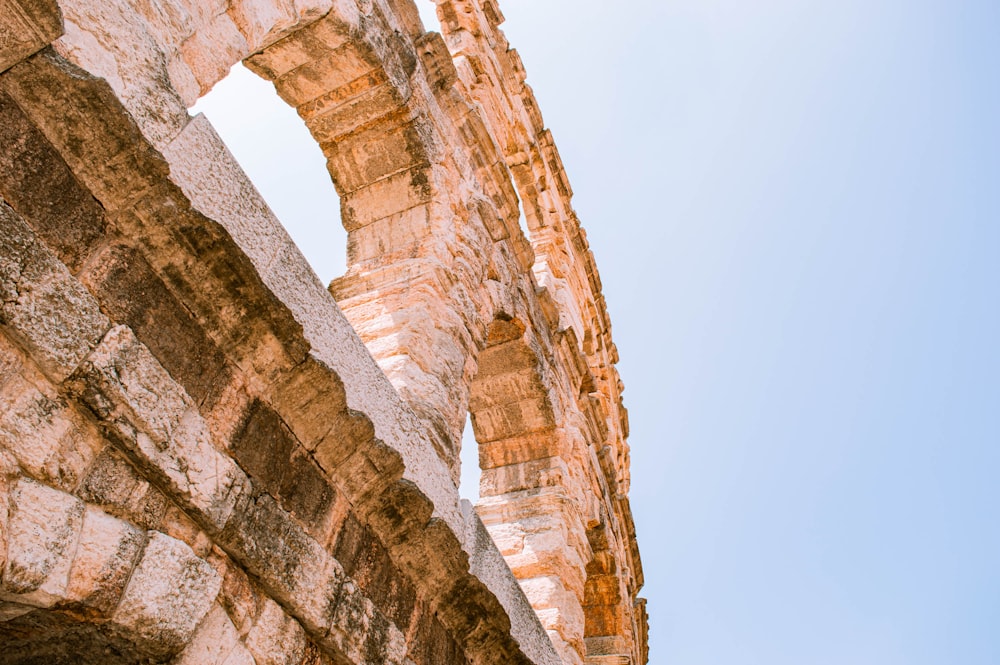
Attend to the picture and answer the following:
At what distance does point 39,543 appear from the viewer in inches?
77.3

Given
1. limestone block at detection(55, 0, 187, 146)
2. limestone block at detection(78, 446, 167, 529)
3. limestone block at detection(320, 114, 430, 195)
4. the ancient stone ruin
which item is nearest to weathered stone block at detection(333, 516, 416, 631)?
the ancient stone ruin

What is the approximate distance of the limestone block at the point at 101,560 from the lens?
2.07 metres

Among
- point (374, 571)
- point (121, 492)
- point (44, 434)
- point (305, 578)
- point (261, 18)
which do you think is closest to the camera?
point (44, 434)

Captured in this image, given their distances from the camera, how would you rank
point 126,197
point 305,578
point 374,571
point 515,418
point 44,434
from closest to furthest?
point 44,434 < point 126,197 < point 305,578 < point 374,571 < point 515,418

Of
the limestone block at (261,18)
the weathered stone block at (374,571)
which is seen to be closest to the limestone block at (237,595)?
the weathered stone block at (374,571)

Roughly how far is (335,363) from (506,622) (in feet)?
5.27

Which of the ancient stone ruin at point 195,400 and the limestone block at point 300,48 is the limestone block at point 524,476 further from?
the limestone block at point 300,48

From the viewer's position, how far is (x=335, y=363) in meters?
3.05

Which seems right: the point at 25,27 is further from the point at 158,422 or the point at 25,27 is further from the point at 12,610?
the point at 12,610

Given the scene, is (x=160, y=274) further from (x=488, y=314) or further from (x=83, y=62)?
(x=488, y=314)

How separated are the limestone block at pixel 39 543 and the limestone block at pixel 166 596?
0.69ft

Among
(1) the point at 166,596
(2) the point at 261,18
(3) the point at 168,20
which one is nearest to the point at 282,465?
(1) the point at 166,596

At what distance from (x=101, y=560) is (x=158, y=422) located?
1.37 feet

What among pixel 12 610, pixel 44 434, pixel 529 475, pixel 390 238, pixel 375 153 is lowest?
pixel 12 610
